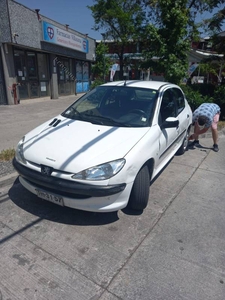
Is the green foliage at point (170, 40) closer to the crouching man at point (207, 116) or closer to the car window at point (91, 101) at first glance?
the crouching man at point (207, 116)

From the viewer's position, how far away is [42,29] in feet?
38.5

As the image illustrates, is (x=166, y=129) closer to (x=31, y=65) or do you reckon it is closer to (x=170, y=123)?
(x=170, y=123)

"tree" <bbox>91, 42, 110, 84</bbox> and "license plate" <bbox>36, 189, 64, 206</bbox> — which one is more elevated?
"tree" <bbox>91, 42, 110, 84</bbox>

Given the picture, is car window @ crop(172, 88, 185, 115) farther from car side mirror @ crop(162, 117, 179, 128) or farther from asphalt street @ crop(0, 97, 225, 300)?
asphalt street @ crop(0, 97, 225, 300)

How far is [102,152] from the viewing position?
248cm

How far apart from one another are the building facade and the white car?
8.62 meters

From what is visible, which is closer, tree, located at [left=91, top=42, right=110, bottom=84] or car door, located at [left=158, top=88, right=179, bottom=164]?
car door, located at [left=158, top=88, right=179, bottom=164]

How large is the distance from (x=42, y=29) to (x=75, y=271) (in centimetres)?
1272

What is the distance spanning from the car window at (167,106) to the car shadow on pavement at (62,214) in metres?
1.64

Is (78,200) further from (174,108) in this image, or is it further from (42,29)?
(42,29)

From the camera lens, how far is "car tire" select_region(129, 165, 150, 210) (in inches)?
104

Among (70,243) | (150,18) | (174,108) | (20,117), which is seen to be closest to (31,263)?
(70,243)

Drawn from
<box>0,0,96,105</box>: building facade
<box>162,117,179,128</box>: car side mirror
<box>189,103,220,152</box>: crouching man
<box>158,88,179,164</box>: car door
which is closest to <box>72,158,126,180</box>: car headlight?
<box>158,88,179,164</box>: car door

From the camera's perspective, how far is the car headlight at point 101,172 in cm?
232
